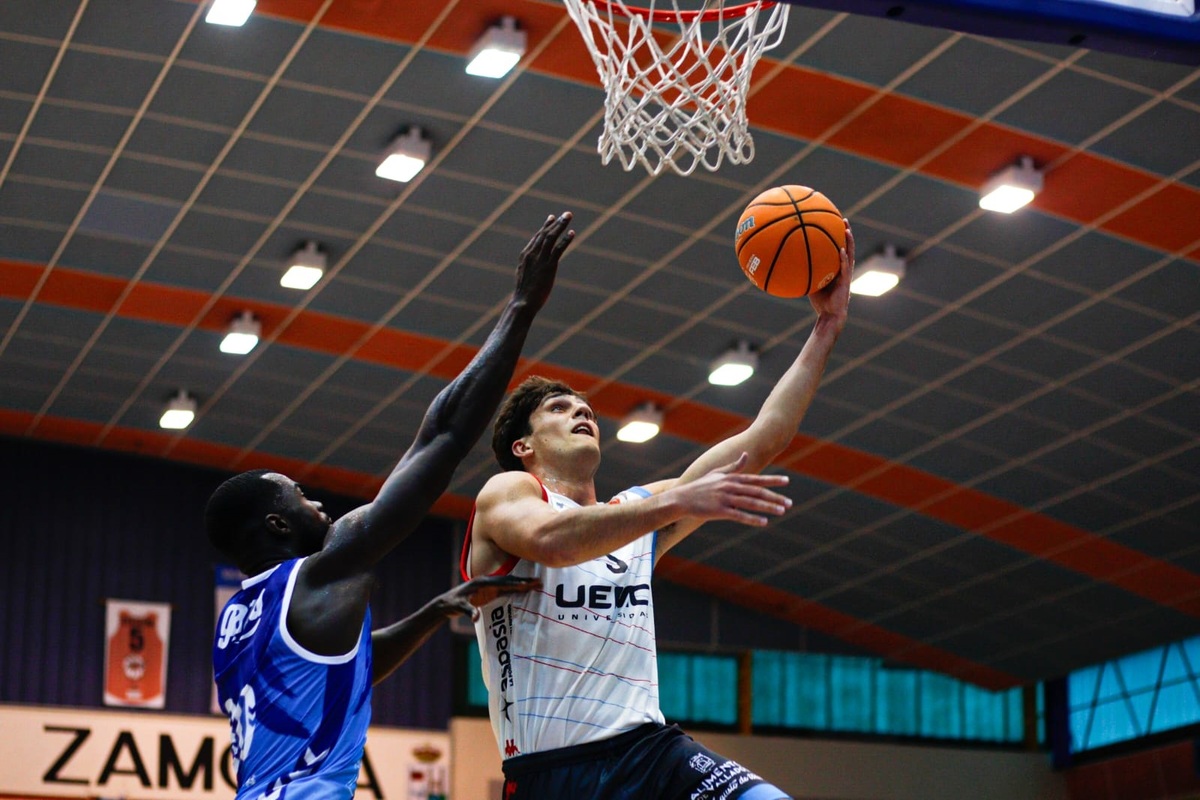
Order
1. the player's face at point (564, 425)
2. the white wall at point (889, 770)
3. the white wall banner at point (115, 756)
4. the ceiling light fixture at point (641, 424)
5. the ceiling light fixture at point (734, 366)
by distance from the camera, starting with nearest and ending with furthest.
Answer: the player's face at point (564, 425) < the ceiling light fixture at point (734, 366) < the ceiling light fixture at point (641, 424) < the white wall banner at point (115, 756) < the white wall at point (889, 770)

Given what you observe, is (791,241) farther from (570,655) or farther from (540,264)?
(570,655)

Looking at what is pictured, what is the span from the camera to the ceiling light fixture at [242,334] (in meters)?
18.4

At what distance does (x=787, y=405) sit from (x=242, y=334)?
1322 cm

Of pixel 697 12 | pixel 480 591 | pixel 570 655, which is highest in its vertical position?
pixel 697 12

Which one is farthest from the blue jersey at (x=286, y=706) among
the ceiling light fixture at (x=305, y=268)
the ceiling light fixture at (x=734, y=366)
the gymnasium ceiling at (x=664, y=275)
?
the ceiling light fixture at (x=734, y=366)

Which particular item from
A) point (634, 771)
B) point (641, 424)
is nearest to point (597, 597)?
point (634, 771)

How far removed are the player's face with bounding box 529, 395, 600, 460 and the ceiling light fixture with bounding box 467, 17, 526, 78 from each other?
24.7 feet

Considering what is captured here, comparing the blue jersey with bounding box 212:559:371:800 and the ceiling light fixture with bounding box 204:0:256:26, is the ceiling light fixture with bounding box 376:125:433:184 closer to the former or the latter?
the ceiling light fixture with bounding box 204:0:256:26

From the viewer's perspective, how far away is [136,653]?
21.3 meters

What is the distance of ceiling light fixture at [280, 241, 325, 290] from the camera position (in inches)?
664

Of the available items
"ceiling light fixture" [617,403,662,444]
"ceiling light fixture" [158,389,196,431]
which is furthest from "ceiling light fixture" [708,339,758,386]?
"ceiling light fixture" [158,389,196,431]

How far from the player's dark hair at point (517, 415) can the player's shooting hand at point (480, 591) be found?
913 millimetres

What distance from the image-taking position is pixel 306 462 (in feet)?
73.6

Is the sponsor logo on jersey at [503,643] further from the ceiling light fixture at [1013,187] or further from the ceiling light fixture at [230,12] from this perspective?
the ceiling light fixture at [1013,187]
